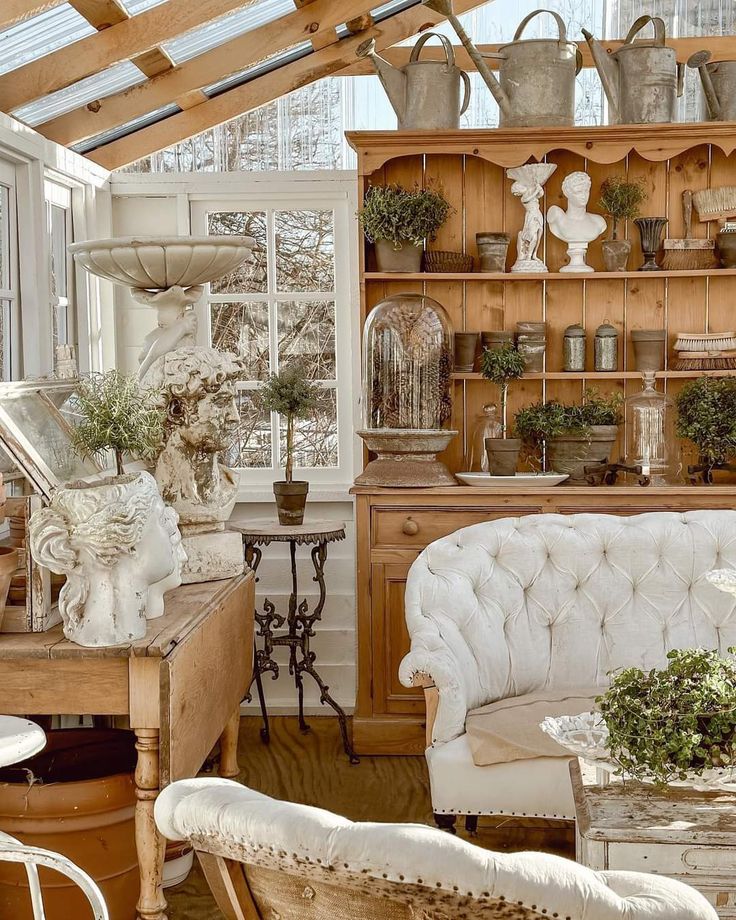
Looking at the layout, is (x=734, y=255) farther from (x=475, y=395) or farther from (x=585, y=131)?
(x=475, y=395)

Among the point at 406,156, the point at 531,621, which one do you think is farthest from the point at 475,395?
the point at 531,621

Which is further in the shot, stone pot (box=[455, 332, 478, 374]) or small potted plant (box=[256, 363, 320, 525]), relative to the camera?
stone pot (box=[455, 332, 478, 374])

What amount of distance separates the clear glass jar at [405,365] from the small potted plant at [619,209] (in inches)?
29.4

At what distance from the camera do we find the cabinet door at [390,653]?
13.1 feet

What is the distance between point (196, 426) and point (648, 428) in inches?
81.2

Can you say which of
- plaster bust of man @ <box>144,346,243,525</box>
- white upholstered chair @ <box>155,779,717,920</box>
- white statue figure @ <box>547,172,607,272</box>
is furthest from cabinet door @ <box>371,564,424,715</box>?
white upholstered chair @ <box>155,779,717,920</box>

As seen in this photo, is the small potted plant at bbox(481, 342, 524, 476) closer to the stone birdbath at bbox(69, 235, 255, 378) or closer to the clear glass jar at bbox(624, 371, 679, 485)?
the clear glass jar at bbox(624, 371, 679, 485)

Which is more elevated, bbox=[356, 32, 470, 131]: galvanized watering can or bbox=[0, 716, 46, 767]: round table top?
bbox=[356, 32, 470, 131]: galvanized watering can

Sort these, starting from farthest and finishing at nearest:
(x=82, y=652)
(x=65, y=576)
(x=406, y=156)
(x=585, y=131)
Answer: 1. (x=406, y=156)
2. (x=585, y=131)
3. (x=65, y=576)
4. (x=82, y=652)

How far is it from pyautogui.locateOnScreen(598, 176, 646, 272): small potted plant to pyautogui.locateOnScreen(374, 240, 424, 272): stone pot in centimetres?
75

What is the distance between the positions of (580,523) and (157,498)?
1.53 m

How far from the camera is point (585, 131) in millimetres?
4121

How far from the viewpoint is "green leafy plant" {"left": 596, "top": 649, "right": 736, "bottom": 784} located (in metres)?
1.99

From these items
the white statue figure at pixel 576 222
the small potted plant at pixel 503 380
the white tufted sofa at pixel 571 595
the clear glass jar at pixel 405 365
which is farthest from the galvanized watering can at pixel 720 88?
the white tufted sofa at pixel 571 595
